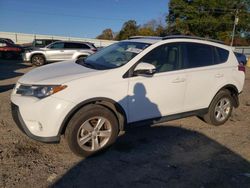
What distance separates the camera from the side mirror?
12.8 feet

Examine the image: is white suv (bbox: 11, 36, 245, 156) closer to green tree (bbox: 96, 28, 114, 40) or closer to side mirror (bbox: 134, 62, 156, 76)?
side mirror (bbox: 134, 62, 156, 76)

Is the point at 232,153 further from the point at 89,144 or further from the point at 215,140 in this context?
the point at 89,144

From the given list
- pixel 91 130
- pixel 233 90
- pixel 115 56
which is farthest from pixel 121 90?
pixel 233 90

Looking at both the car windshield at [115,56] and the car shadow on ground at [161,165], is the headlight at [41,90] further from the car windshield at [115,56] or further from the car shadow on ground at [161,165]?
the car shadow on ground at [161,165]

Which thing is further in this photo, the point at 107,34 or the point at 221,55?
the point at 107,34

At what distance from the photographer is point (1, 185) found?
3.06 m

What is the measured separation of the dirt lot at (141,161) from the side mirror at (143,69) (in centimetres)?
124

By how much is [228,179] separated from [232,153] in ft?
2.96

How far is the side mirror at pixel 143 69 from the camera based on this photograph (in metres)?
3.91

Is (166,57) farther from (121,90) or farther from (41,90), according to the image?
(41,90)

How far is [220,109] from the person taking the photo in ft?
17.6

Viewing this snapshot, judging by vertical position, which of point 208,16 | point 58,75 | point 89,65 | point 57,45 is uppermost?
point 208,16

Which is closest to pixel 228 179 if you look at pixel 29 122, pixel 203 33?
pixel 29 122

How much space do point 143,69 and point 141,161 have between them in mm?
1393
